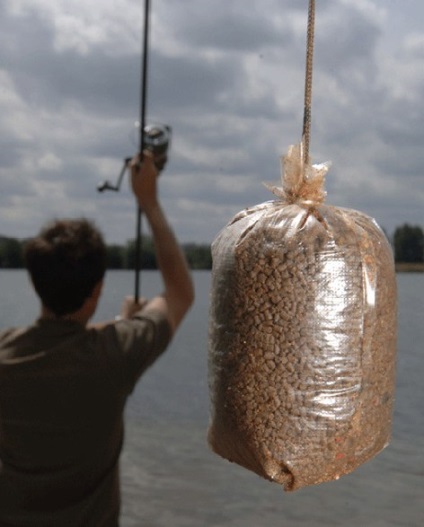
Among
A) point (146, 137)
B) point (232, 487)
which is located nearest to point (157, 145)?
point (146, 137)

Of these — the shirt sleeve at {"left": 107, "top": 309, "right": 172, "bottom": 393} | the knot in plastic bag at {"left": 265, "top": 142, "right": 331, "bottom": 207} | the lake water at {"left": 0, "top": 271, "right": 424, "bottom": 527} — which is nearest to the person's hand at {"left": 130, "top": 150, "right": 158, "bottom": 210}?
the shirt sleeve at {"left": 107, "top": 309, "right": 172, "bottom": 393}

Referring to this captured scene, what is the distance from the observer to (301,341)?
164cm

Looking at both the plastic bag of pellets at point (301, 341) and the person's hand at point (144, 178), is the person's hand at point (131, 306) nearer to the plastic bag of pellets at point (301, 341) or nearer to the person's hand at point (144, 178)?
the person's hand at point (144, 178)

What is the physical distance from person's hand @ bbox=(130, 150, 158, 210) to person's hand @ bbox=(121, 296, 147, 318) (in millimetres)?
374

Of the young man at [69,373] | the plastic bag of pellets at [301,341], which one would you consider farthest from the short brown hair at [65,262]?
the plastic bag of pellets at [301,341]

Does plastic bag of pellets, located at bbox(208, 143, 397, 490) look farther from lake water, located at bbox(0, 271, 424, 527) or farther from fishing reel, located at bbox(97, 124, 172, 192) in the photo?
lake water, located at bbox(0, 271, 424, 527)

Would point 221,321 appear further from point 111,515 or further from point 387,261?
point 111,515

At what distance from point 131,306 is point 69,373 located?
293mm

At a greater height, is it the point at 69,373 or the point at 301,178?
the point at 301,178

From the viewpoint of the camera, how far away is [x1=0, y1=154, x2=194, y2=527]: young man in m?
2.24

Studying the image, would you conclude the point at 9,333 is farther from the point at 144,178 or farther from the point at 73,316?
the point at 144,178

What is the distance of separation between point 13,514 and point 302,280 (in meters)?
1.12

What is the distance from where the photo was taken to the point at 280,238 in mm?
1653

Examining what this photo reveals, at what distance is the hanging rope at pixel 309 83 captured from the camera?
174 centimetres
